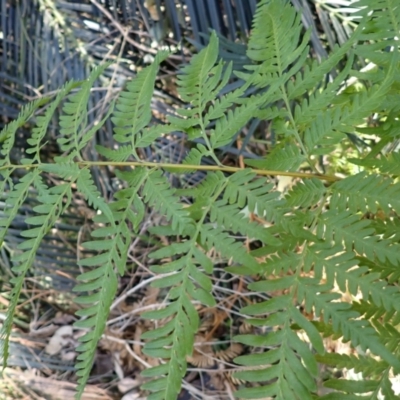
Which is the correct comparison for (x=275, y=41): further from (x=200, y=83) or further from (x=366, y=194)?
(x=366, y=194)

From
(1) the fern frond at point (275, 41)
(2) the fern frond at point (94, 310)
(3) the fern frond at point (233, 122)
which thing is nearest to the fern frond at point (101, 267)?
(2) the fern frond at point (94, 310)

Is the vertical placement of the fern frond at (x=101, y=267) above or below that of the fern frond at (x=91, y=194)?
below

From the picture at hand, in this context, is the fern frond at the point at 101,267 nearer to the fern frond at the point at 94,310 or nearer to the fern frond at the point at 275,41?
the fern frond at the point at 94,310

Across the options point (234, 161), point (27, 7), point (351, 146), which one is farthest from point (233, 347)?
point (27, 7)

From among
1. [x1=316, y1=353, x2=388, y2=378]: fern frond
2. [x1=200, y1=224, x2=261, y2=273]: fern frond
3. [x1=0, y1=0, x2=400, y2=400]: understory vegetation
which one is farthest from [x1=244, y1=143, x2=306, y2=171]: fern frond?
[x1=316, y1=353, x2=388, y2=378]: fern frond

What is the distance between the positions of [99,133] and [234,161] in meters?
0.39

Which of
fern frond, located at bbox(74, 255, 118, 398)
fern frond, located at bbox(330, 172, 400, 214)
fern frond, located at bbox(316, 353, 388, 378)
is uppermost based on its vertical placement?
fern frond, located at bbox(330, 172, 400, 214)

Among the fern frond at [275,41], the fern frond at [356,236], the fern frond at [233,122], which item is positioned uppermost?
the fern frond at [275,41]

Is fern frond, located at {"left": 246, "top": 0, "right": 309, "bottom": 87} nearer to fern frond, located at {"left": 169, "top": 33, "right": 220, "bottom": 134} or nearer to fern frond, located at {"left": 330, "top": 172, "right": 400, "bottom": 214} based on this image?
fern frond, located at {"left": 169, "top": 33, "right": 220, "bottom": 134}

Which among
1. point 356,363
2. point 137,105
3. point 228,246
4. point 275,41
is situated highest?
point 275,41

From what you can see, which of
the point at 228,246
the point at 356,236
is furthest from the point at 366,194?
the point at 228,246

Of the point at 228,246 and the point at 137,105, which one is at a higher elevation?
the point at 137,105

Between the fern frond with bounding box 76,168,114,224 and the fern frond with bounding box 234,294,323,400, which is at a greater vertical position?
the fern frond with bounding box 76,168,114,224

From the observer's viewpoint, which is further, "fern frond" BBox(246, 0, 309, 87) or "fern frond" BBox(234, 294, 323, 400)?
"fern frond" BBox(246, 0, 309, 87)
